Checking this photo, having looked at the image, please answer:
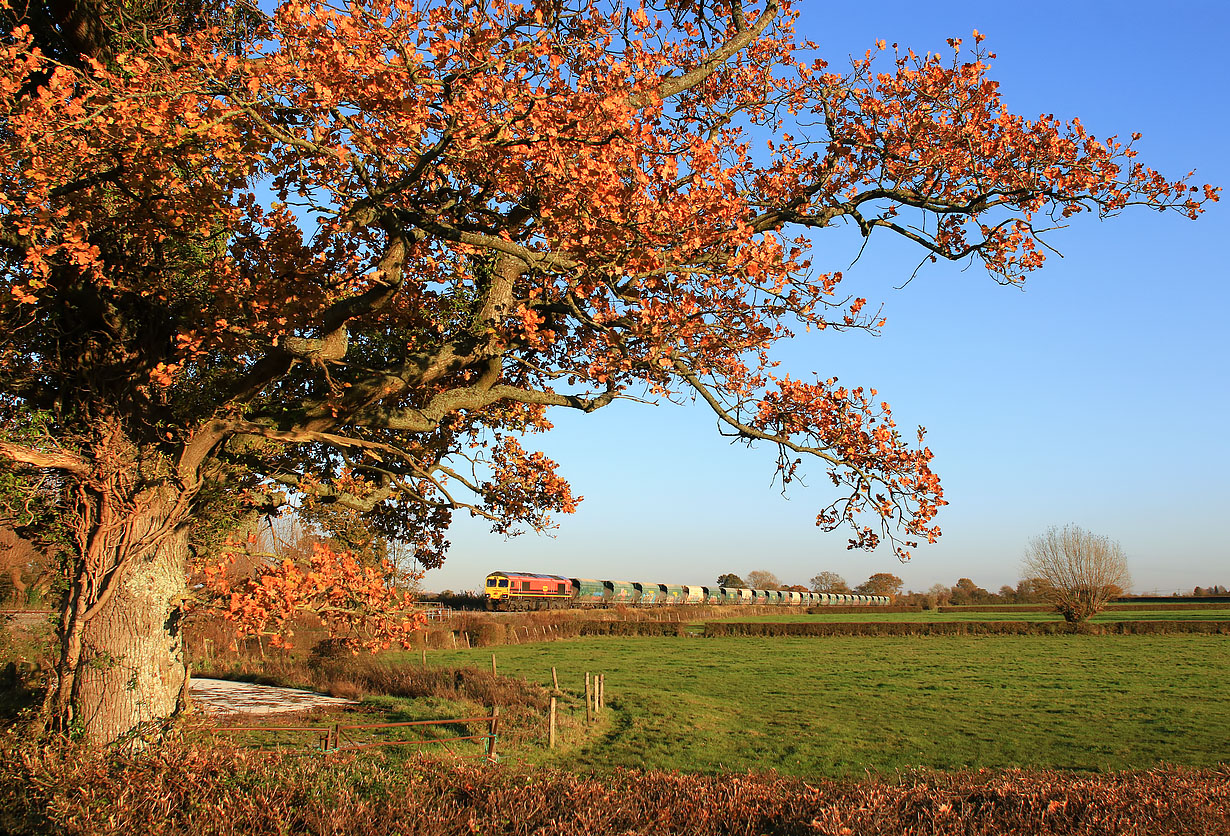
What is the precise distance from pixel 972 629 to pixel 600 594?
52398 millimetres

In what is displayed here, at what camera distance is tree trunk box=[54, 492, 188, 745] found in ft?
27.8

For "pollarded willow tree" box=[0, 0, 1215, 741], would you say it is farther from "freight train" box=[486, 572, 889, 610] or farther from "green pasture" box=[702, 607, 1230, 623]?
"freight train" box=[486, 572, 889, 610]

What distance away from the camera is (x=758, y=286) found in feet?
22.9

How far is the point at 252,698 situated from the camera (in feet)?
67.6

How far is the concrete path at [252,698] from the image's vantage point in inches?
711

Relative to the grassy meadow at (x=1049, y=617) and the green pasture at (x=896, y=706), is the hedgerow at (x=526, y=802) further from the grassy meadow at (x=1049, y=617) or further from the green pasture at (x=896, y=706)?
the grassy meadow at (x=1049, y=617)

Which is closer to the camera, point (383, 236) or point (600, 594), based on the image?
point (383, 236)

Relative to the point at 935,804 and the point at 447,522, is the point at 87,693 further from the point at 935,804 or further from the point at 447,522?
the point at 935,804

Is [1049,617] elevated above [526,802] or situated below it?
below

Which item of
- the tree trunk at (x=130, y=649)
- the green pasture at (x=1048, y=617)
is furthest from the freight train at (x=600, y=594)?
the tree trunk at (x=130, y=649)

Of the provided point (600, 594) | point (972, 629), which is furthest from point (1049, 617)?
point (600, 594)

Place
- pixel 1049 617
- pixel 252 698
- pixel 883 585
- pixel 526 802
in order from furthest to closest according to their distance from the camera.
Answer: pixel 883 585 → pixel 1049 617 → pixel 252 698 → pixel 526 802

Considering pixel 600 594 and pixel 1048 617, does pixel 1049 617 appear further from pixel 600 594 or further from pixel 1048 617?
pixel 600 594

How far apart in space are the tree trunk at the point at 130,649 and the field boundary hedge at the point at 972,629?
1945 inches
